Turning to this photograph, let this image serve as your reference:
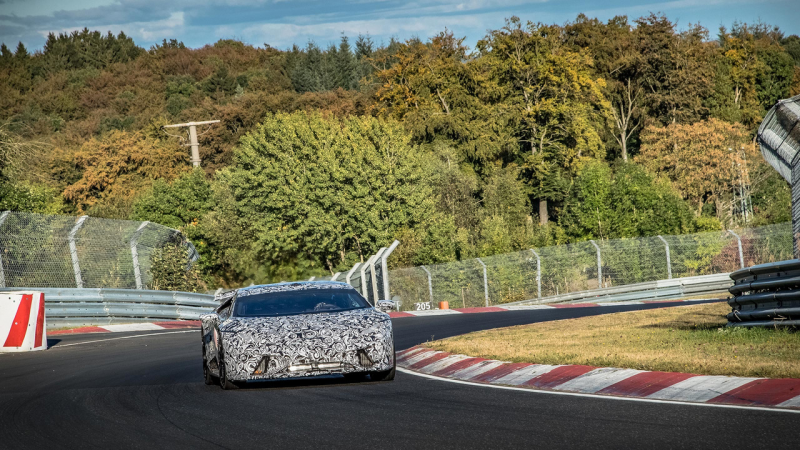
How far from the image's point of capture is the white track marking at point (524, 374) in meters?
10.9

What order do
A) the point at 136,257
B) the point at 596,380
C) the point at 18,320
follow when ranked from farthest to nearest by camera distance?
the point at 136,257 < the point at 18,320 < the point at 596,380

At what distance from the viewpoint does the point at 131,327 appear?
2455 centimetres

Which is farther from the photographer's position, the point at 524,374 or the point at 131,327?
the point at 131,327

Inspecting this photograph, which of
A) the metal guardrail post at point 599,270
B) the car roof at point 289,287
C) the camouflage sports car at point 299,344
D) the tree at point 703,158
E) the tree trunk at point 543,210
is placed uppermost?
the tree at point 703,158

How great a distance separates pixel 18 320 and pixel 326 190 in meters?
35.7

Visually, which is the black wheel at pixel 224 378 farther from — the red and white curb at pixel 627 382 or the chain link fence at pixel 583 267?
the chain link fence at pixel 583 267

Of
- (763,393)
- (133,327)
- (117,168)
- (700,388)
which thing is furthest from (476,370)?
(117,168)

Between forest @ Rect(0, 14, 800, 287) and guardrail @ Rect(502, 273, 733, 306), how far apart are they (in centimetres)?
1021

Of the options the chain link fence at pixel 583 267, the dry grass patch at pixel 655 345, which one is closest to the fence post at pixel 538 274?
the chain link fence at pixel 583 267

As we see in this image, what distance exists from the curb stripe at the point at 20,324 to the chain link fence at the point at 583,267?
17777mm

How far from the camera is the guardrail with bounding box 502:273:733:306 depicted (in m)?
35.1

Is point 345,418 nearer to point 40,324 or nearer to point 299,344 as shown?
point 299,344

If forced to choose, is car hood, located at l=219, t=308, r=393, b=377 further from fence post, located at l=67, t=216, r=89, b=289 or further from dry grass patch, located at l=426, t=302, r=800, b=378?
fence post, located at l=67, t=216, r=89, b=289

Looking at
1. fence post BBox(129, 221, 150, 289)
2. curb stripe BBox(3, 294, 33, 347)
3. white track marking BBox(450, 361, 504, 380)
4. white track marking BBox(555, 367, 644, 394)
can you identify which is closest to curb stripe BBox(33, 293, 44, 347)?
curb stripe BBox(3, 294, 33, 347)
